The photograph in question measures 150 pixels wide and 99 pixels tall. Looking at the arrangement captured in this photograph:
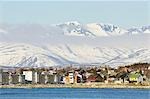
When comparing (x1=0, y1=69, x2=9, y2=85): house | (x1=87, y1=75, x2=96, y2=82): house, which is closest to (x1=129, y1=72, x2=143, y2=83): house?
(x1=87, y1=75, x2=96, y2=82): house

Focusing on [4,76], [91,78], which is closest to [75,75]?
[91,78]

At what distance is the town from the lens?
18.9m

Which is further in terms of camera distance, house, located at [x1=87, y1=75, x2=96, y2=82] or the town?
house, located at [x1=87, y1=75, x2=96, y2=82]

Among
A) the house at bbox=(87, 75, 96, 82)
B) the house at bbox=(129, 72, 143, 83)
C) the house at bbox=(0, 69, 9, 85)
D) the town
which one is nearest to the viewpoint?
the house at bbox=(0, 69, 9, 85)

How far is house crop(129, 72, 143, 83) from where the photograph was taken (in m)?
18.0

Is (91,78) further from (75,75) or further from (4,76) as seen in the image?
(4,76)

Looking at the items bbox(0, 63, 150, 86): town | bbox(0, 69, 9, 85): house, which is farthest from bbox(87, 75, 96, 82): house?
bbox(0, 69, 9, 85): house

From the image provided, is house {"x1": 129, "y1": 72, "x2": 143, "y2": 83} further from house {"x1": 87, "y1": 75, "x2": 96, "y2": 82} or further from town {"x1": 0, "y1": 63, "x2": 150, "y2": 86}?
house {"x1": 87, "y1": 75, "x2": 96, "y2": 82}

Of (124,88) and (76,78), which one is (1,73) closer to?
(76,78)

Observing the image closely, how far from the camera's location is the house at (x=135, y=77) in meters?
18.0

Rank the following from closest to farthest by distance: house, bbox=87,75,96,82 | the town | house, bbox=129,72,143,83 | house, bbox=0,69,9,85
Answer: house, bbox=0,69,9,85 → house, bbox=129,72,143,83 → the town → house, bbox=87,75,96,82

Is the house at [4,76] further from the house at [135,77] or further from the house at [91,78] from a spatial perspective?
the house at [135,77]

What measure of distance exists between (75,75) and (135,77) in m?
2.53

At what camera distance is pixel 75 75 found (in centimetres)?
2006
